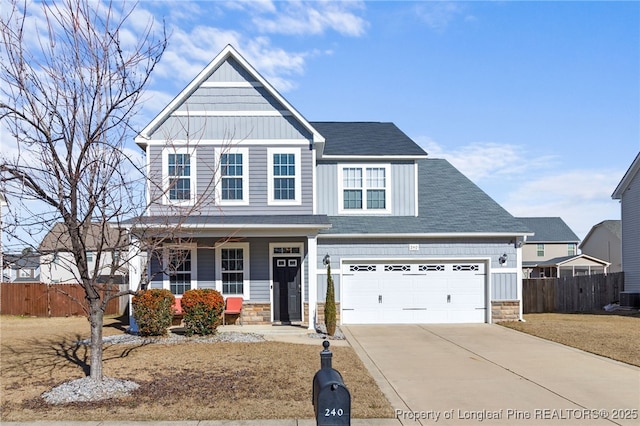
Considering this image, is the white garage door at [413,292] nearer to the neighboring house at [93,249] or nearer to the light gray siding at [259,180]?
the light gray siding at [259,180]

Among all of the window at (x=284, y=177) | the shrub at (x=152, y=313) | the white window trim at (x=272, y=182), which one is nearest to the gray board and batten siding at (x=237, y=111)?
the white window trim at (x=272, y=182)

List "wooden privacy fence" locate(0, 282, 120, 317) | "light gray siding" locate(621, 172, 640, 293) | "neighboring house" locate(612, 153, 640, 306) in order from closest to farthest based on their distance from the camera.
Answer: "wooden privacy fence" locate(0, 282, 120, 317), "neighboring house" locate(612, 153, 640, 306), "light gray siding" locate(621, 172, 640, 293)

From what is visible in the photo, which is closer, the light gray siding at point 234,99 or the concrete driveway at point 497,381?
the concrete driveway at point 497,381

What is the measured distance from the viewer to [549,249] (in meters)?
51.1

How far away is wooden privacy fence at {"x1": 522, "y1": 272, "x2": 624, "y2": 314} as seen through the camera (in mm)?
25016

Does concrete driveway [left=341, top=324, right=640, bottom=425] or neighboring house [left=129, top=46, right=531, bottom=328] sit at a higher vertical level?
neighboring house [left=129, top=46, right=531, bottom=328]

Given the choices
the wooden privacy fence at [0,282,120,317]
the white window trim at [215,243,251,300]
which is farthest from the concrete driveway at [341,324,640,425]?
the wooden privacy fence at [0,282,120,317]

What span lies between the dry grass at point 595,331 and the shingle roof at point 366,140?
6.81 m

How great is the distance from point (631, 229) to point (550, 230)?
27.2 metres

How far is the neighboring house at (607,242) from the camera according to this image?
47844 mm

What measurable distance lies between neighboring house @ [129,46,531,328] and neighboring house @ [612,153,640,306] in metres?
8.08

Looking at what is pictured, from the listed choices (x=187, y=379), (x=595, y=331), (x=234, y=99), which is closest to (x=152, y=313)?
(x=187, y=379)

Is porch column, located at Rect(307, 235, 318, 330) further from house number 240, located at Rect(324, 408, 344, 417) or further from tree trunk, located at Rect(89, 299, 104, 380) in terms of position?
house number 240, located at Rect(324, 408, 344, 417)

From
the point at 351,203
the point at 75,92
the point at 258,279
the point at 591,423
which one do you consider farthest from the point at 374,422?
the point at 351,203
